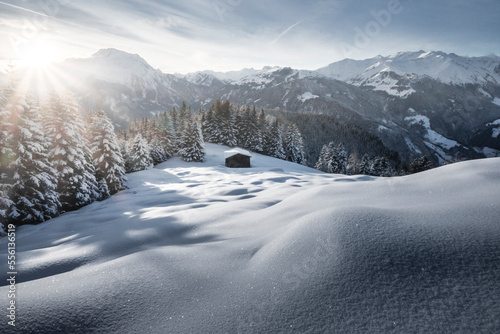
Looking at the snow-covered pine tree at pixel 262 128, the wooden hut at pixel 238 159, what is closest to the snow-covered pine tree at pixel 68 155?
the wooden hut at pixel 238 159

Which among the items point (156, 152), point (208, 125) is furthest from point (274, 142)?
point (156, 152)

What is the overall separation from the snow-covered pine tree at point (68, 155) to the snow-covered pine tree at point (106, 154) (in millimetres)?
2099

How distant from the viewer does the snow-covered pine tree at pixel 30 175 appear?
11921 mm

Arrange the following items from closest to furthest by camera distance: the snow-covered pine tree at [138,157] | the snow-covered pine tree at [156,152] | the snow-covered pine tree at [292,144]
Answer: the snow-covered pine tree at [138,157], the snow-covered pine tree at [156,152], the snow-covered pine tree at [292,144]

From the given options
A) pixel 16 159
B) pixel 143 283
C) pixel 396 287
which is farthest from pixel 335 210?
pixel 16 159

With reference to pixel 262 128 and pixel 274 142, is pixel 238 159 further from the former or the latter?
pixel 262 128

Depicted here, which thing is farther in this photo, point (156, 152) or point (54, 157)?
point (156, 152)

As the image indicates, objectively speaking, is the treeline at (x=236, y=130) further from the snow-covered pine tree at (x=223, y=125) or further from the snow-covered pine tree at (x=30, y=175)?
the snow-covered pine tree at (x=30, y=175)

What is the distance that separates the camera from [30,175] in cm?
1279

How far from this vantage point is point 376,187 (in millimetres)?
5246

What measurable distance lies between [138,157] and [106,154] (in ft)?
38.3

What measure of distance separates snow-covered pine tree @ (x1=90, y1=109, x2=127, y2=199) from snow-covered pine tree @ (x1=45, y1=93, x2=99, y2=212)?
6.89 ft

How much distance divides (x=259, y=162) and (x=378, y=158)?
94.3 feet

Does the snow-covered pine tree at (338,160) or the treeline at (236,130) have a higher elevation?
the treeline at (236,130)
